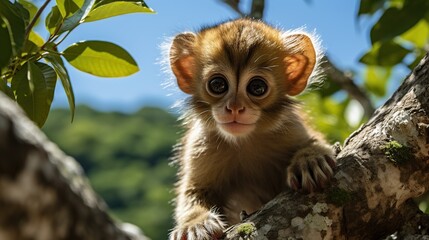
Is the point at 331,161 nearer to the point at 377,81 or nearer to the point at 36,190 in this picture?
the point at 36,190

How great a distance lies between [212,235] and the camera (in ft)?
12.9

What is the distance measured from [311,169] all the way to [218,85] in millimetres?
1498

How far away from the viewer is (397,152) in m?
3.63

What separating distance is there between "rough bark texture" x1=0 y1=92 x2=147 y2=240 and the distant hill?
43376mm

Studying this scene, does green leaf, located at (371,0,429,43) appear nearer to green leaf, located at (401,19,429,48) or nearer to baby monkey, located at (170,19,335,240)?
baby monkey, located at (170,19,335,240)

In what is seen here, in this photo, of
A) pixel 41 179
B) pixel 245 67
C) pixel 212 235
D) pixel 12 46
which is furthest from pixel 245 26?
pixel 41 179

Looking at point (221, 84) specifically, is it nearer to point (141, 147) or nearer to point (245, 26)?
point (245, 26)

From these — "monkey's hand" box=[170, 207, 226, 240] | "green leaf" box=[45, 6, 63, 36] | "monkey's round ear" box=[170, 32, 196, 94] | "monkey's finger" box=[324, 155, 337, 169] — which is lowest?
"monkey's finger" box=[324, 155, 337, 169]

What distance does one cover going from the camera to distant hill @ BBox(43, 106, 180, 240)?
48812 millimetres

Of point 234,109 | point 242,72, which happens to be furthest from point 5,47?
point 242,72

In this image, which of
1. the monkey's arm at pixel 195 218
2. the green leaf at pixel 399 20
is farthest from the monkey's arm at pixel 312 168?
the green leaf at pixel 399 20

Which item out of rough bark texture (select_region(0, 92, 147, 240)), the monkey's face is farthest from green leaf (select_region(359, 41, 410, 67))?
rough bark texture (select_region(0, 92, 147, 240))

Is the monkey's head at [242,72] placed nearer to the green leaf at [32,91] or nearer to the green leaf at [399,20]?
the green leaf at [399,20]

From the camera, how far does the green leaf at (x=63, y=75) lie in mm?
3352
